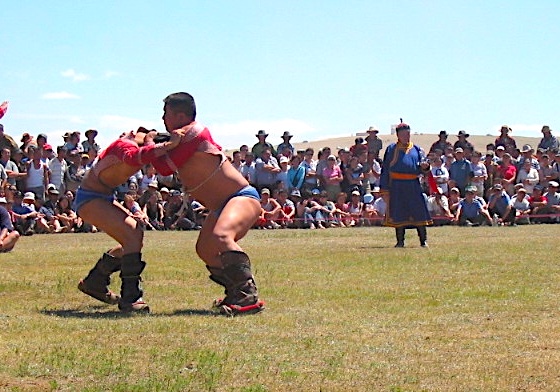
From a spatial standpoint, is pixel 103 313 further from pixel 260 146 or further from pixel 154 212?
pixel 260 146

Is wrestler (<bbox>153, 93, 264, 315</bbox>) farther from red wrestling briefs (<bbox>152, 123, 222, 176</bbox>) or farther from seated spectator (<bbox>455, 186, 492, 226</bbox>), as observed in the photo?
seated spectator (<bbox>455, 186, 492, 226</bbox>)

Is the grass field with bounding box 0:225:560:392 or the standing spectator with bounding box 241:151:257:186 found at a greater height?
the standing spectator with bounding box 241:151:257:186

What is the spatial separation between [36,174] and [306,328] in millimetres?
12574

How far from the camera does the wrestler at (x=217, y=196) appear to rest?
7.73 metres

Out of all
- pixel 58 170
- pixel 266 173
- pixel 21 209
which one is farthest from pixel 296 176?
pixel 21 209

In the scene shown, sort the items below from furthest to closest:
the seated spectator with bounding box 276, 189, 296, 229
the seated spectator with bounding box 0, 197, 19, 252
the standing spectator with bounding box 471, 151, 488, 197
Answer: the standing spectator with bounding box 471, 151, 488, 197 → the seated spectator with bounding box 276, 189, 296, 229 → the seated spectator with bounding box 0, 197, 19, 252

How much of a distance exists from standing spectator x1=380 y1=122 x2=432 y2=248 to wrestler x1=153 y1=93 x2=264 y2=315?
5.95 metres

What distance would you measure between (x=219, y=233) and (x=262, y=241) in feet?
26.3

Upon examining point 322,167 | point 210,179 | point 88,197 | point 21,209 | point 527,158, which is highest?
point 210,179

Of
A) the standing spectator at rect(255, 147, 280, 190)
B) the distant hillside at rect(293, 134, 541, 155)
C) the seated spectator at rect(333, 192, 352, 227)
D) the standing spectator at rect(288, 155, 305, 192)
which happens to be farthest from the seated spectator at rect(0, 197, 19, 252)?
the distant hillside at rect(293, 134, 541, 155)

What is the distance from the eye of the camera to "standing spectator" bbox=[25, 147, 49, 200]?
61.2 feet

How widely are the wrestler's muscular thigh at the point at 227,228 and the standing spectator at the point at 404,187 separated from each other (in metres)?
5.96

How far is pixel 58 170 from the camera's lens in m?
19.0

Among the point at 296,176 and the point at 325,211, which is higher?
the point at 296,176
